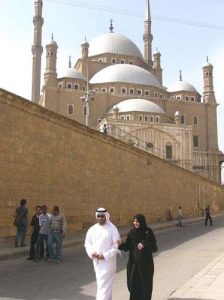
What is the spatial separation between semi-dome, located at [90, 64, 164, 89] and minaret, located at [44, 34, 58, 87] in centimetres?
684

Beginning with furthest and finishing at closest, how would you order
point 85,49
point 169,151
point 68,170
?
point 85,49, point 169,151, point 68,170

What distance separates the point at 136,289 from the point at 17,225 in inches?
238

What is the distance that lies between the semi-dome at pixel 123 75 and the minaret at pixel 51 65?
684cm

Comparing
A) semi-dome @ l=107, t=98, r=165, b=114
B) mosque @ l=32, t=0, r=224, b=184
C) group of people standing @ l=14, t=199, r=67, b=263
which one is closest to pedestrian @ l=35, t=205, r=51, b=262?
group of people standing @ l=14, t=199, r=67, b=263

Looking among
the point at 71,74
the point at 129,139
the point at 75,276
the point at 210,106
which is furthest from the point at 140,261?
the point at 210,106

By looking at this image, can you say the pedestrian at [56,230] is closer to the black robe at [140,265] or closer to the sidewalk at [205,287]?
the sidewalk at [205,287]

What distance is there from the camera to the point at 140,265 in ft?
14.9

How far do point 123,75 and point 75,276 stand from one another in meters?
52.7

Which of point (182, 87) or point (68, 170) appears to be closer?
point (68, 170)

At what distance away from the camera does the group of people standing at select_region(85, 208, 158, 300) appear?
4504 mm

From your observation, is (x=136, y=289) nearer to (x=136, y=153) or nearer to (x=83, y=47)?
(x=136, y=153)

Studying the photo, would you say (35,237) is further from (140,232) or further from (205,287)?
(140,232)

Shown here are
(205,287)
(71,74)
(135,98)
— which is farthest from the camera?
(71,74)

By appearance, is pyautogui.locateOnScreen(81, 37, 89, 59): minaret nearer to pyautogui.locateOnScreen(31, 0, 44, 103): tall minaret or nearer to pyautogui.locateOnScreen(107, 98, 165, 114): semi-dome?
pyautogui.locateOnScreen(31, 0, 44, 103): tall minaret
